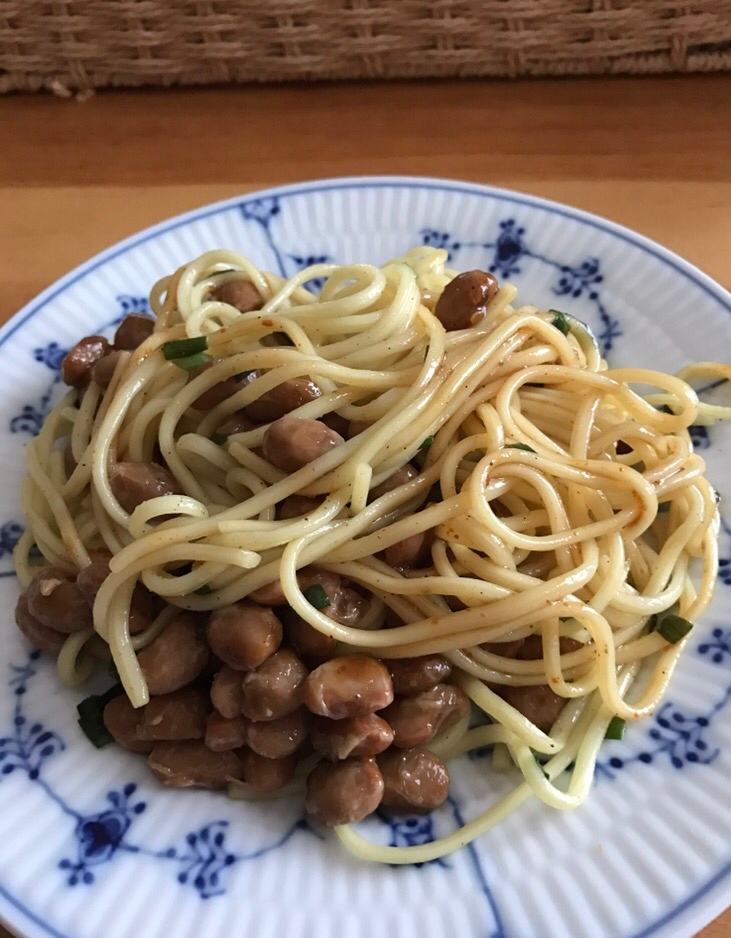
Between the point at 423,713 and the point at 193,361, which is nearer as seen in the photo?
the point at 423,713

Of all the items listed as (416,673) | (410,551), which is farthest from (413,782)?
(410,551)

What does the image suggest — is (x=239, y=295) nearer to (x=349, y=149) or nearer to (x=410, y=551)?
(x=410, y=551)

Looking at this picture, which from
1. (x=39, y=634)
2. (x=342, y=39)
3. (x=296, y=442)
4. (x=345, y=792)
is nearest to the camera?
(x=345, y=792)

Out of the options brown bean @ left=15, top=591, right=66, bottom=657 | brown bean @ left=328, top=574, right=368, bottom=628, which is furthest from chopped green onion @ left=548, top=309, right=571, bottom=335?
brown bean @ left=15, top=591, right=66, bottom=657

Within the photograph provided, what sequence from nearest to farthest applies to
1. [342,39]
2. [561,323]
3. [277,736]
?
[277,736]
[561,323]
[342,39]

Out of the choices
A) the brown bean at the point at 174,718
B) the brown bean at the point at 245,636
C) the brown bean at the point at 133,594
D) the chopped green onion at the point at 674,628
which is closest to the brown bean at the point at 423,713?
the brown bean at the point at 245,636

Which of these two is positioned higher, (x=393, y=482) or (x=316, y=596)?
(x=393, y=482)

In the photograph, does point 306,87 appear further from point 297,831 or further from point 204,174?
point 297,831

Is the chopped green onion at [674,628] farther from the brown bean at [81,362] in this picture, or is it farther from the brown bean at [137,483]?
the brown bean at [81,362]
